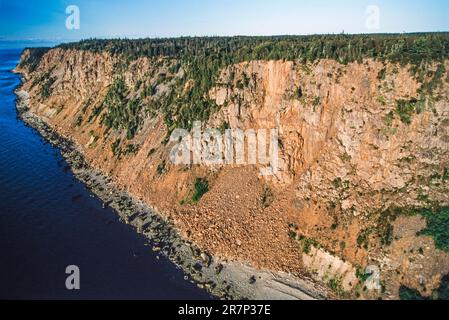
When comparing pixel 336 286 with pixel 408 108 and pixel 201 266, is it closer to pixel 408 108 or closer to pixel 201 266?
pixel 201 266

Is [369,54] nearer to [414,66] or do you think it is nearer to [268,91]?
Answer: [414,66]

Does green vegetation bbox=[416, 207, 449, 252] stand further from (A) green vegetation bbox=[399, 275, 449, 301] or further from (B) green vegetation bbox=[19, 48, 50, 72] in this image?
(B) green vegetation bbox=[19, 48, 50, 72]

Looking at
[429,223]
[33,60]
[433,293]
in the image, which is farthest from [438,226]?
[33,60]

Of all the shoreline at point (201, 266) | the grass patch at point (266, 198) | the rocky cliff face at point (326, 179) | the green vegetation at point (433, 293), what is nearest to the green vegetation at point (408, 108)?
the rocky cliff face at point (326, 179)

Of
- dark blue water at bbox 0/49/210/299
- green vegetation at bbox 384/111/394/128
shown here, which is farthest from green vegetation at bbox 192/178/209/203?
green vegetation at bbox 384/111/394/128

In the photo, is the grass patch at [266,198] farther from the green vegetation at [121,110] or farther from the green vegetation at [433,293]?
the green vegetation at [121,110]

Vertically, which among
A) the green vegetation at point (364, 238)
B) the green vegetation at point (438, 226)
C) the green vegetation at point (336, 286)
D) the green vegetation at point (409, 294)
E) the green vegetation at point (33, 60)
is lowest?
the green vegetation at point (336, 286)
